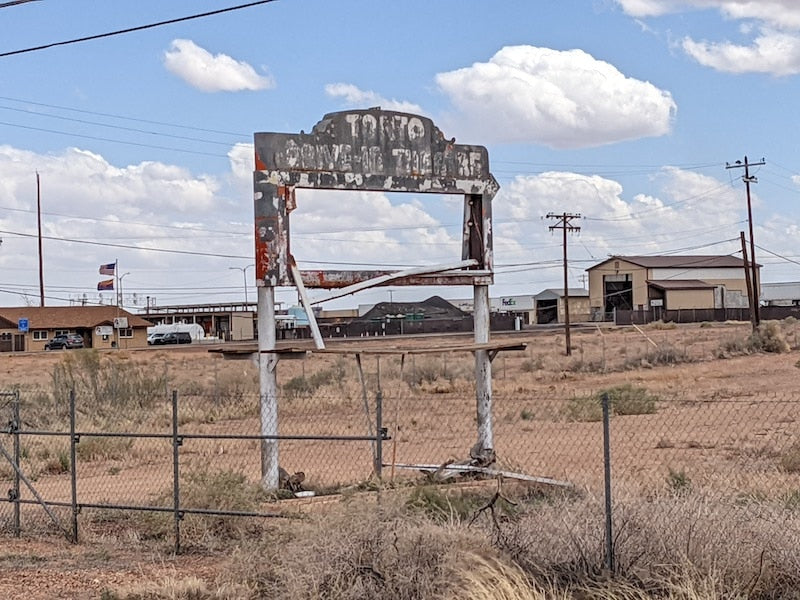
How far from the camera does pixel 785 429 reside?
1916 centimetres

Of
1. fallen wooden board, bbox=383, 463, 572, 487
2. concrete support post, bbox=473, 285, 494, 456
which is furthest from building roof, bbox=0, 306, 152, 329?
fallen wooden board, bbox=383, 463, 572, 487

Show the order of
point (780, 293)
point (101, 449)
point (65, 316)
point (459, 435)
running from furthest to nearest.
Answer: point (780, 293) < point (65, 316) < point (459, 435) < point (101, 449)

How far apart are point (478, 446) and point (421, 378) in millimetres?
21614

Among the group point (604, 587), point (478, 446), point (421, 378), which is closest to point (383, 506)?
point (604, 587)

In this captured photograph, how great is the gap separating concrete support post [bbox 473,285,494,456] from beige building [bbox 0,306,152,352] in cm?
7189

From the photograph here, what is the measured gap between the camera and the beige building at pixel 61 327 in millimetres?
85000

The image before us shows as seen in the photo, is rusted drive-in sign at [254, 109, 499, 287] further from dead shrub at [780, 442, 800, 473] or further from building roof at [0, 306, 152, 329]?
building roof at [0, 306, 152, 329]

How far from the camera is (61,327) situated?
85.8 meters

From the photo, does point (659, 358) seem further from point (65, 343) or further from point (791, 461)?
point (65, 343)

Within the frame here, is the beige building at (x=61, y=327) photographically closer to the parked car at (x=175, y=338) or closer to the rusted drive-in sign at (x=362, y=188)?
the parked car at (x=175, y=338)

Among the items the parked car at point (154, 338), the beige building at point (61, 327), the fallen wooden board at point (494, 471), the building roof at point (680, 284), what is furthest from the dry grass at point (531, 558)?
the building roof at point (680, 284)

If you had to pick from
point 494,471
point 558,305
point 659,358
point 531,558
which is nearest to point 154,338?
point 558,305

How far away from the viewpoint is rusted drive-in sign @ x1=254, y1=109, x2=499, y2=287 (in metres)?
14.0

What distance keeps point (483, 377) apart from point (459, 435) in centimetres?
688
